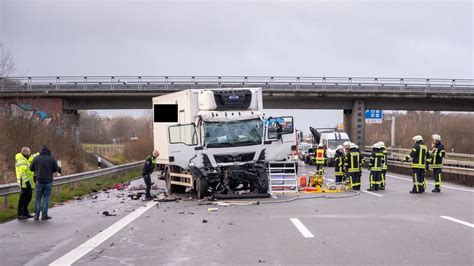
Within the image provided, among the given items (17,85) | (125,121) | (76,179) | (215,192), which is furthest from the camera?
Result: (125,121)

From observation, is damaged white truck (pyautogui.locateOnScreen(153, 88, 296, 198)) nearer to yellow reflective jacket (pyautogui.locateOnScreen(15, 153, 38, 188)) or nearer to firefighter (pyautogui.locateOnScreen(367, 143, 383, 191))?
firefighter (pyautogui.locateOnScreen(367, 143, 383, 191))

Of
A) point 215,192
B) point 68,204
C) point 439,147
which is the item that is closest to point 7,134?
point 68,204

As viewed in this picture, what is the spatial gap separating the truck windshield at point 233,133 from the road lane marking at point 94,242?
3.96 metres

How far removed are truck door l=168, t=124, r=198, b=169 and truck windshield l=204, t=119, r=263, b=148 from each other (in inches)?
17.8

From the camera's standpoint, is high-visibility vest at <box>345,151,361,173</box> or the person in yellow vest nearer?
the person in yellow vest

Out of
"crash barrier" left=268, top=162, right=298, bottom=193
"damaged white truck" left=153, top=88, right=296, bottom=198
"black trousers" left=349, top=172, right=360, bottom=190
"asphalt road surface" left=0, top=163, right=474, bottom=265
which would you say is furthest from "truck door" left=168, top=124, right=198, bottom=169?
"black trousers" left=349, top=172, right=360, bottom=190

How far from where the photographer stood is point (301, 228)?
11.2 meters

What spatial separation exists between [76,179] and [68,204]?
3798 mm

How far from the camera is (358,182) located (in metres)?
20.7

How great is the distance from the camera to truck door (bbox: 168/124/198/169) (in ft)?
58.1

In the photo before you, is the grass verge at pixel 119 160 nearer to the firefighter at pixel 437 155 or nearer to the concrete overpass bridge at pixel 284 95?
the concrete overpass bridge at pixel 284 95

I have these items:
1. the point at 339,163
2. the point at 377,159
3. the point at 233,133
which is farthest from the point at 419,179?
the point at 233,133

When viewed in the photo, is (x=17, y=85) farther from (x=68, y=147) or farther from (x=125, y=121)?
(x=125, y=121)

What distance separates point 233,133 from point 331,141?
1049 inches
